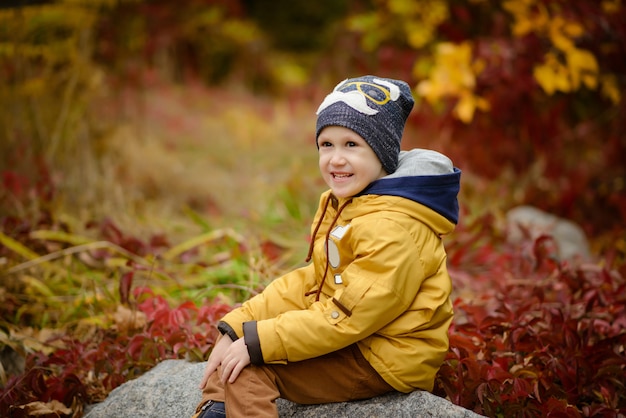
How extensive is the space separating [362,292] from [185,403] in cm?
91

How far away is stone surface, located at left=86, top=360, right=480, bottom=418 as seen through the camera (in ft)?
7.09

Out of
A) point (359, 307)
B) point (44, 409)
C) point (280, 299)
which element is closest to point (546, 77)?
point (280, 299)

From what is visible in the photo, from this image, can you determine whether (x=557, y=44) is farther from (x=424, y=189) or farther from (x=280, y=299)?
(x=280, y=299)

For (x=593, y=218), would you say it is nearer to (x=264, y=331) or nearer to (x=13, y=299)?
(x=264, y=331)

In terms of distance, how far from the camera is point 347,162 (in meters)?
2.19

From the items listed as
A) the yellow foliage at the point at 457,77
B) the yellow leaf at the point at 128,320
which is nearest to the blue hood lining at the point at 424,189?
the yellow leaf at the point at 128,320

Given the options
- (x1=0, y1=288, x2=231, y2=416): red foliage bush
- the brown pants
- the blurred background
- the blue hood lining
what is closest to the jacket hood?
the blue hood lining

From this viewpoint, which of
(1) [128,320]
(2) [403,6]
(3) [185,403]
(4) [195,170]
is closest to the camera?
(3) [185,403]

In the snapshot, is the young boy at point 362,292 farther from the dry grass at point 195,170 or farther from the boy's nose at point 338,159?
the dry grass at point 195,170

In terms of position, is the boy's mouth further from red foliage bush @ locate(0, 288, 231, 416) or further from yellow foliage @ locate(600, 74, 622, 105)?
yellow foliage @ locate(600, 74, 622, 105)

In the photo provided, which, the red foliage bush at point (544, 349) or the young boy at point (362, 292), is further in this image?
the red foliage bush at point (544, 349)

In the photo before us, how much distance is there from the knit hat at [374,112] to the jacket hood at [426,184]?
0.31ft

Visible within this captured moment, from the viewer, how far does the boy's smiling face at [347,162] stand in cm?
218

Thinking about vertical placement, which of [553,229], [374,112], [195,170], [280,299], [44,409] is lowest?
[44,409]
